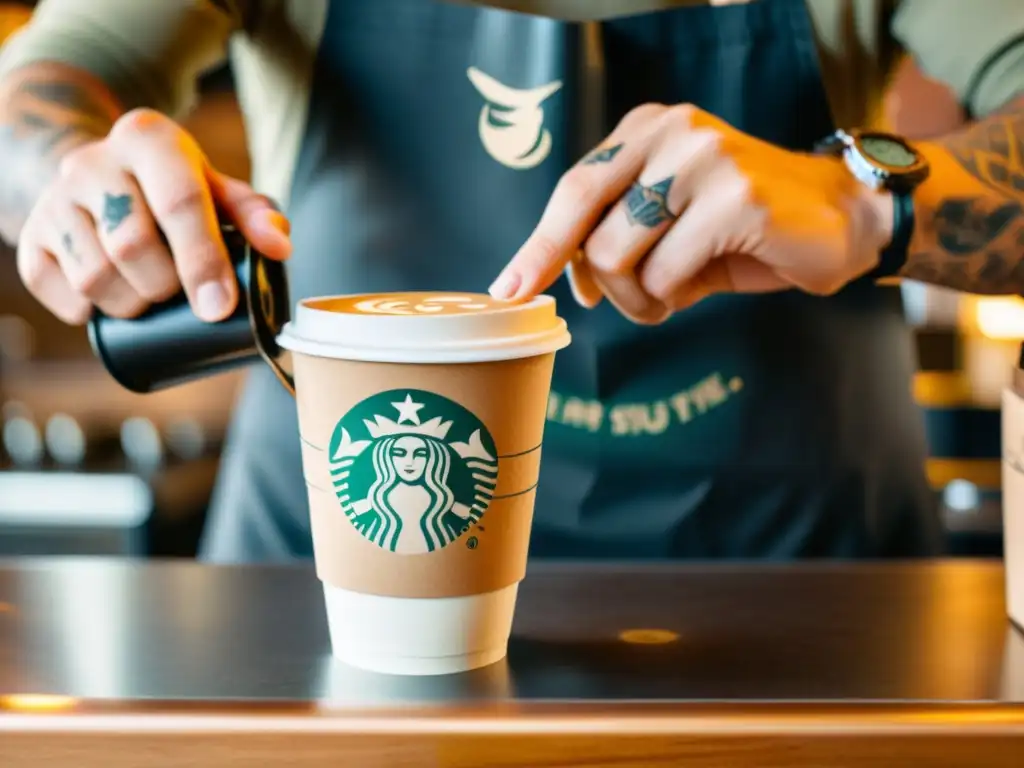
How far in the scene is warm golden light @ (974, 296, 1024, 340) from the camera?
316 centimetres

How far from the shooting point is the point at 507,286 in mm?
839

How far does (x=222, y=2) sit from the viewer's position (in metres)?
1.36

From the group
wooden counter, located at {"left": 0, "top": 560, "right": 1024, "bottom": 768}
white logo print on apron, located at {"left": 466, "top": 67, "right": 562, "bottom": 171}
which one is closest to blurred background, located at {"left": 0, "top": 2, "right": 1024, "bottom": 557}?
white logo print on apron, located at {"left": 466, "top": 67, "right": 562, "bottom": 171}

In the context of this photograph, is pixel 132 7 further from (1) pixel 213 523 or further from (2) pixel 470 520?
(2) pixel 470 520

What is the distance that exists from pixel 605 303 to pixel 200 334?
0.59 meters

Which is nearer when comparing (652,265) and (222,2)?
(652,265)

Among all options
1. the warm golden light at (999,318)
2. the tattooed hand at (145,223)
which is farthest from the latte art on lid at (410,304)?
the warm golden light at (999,318)

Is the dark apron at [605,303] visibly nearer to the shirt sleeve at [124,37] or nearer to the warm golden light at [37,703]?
the shirt sleeve at [124,37]

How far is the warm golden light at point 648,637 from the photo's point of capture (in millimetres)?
820

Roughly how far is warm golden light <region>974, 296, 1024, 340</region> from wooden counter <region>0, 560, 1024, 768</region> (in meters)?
2.41

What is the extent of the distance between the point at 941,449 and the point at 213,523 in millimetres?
1904

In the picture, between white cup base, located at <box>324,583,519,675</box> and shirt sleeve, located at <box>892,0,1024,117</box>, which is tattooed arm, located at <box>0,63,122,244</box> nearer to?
white cup base, located at <box>324,583,519,675</box>

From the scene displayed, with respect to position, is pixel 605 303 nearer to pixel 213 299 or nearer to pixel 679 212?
pixel 679 212

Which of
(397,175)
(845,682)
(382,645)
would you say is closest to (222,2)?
(397,175)
